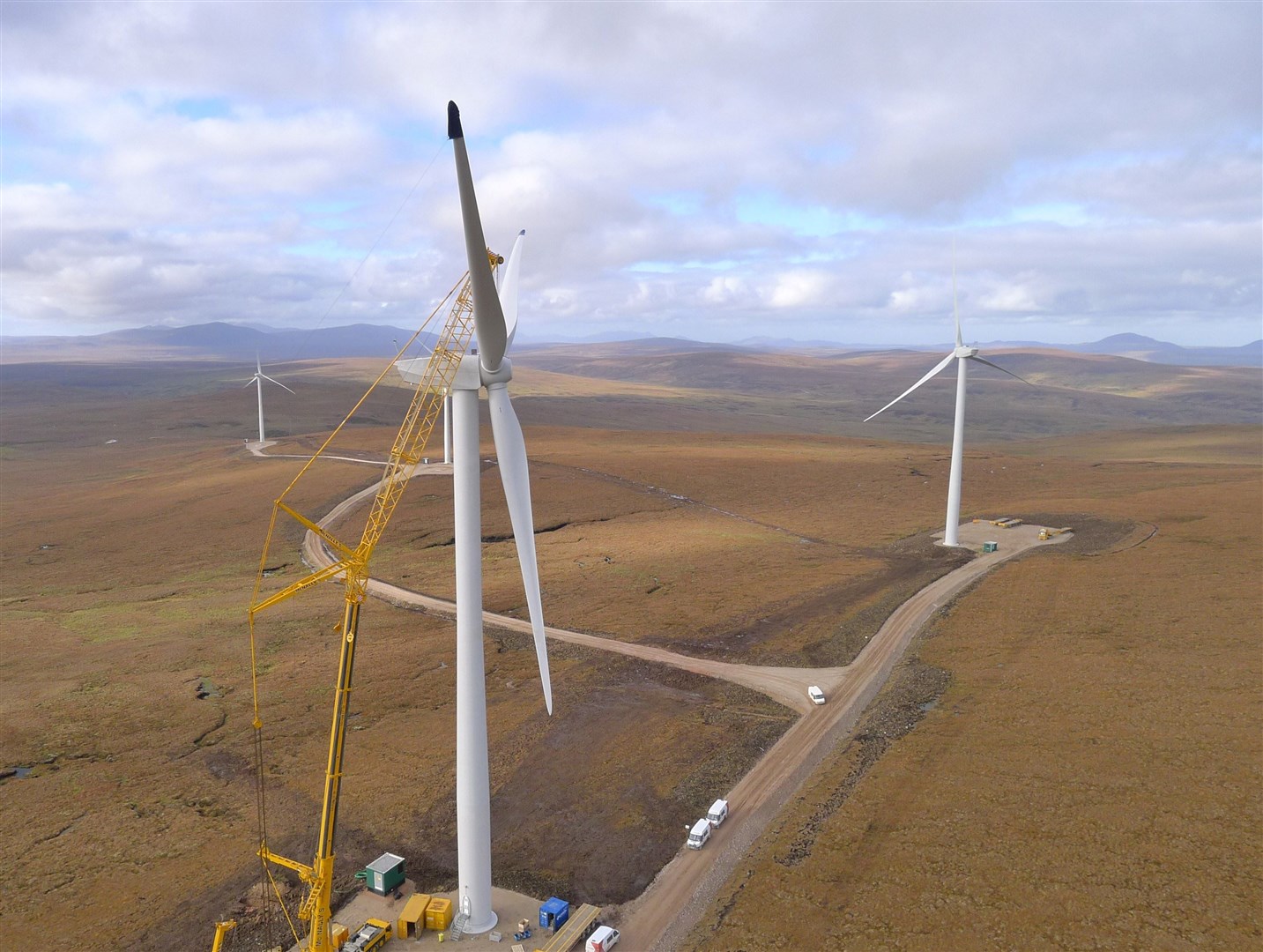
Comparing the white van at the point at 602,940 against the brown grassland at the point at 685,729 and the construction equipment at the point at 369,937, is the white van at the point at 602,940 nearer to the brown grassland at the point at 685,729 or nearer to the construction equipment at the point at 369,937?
the brown grassland at the point at 685,729

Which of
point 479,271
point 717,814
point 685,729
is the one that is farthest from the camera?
point 685,729

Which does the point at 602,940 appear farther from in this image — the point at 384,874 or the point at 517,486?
the point at 517,486

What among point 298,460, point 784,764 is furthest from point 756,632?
point 298,460

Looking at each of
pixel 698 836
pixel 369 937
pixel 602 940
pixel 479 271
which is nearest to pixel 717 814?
pixel 698 836

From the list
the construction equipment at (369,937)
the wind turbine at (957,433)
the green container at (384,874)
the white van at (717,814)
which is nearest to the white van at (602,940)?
the construction equipment at (369,937)

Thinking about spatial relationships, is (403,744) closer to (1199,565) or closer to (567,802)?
(567,802)

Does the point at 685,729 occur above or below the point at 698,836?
below

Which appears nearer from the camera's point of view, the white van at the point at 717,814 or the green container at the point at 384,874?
the green container at the point at 384,874

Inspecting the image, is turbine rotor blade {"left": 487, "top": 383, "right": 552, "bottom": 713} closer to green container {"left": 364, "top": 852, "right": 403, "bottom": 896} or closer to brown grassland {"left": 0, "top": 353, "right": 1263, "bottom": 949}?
green container {"left": 364, "top": 852, "right": 403, "bottom": 896}
